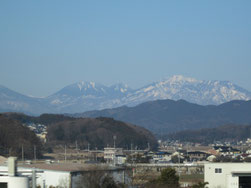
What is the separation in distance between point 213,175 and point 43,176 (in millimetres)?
9768

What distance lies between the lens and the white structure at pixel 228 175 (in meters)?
39.7

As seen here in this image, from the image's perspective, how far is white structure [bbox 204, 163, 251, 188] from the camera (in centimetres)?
3972

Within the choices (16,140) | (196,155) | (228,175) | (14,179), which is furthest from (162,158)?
(14,179)

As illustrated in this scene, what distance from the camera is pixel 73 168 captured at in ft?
132

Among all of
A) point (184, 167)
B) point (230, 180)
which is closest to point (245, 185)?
point (230, 180)

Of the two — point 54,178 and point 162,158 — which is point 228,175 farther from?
point 162,158

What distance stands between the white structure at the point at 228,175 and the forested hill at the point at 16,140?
2380 inches

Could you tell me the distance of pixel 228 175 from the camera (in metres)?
40.3

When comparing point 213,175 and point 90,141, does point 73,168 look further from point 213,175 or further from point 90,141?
point 90,141

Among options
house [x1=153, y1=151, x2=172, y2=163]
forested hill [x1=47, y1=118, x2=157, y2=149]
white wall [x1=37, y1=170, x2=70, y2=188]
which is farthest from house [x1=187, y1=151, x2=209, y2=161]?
white wall [x1=37, y1=170, x2=70, y2=188]

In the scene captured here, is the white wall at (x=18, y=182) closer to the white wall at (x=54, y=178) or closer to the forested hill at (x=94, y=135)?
the white wall at (x=54, y=178)

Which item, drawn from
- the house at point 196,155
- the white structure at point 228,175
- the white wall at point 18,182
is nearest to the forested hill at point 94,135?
the house at point 196,155

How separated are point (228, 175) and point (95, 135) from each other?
13091 cm

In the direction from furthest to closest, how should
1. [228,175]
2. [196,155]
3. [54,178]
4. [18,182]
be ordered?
[196,155] < [228,175] < [54,178] < [18,182]
